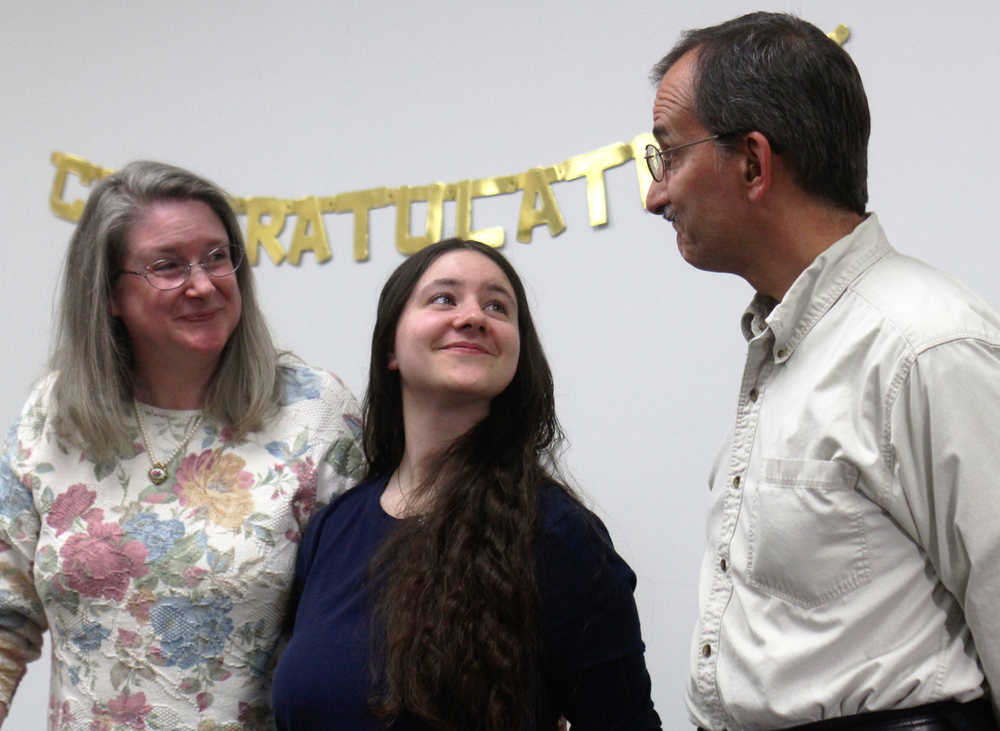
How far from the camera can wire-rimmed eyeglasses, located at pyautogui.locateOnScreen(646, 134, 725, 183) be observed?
1.25 metres

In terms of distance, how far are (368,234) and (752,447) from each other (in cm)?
172

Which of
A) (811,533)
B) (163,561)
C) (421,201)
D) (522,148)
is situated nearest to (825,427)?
(811,533)

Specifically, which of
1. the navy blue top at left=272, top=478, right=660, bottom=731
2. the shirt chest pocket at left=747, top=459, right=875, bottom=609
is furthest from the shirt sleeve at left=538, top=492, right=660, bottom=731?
the shirt chest pocket at left=747, top=459, right=875, bottom=609

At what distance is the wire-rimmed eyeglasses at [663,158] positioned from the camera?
125cm

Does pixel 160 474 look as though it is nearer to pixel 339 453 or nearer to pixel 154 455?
pixel 154 455

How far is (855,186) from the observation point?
1234mm

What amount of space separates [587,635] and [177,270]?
2.46 ft

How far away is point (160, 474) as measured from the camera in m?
1.67

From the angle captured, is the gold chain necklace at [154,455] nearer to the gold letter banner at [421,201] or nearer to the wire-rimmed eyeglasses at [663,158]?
the wire-rimmed eyeglasses at [663,158]

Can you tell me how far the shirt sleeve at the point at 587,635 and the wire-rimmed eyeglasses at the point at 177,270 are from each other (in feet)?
2.00

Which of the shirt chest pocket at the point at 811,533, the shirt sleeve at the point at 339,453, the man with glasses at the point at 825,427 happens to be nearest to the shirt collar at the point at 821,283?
the man with glasses at the point at 825,427

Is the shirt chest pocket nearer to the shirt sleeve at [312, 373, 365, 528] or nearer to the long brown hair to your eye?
the long brown hair

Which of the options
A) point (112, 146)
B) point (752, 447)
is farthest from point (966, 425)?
point (112, 146)

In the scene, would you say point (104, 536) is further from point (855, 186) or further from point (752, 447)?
point (855, 186)
